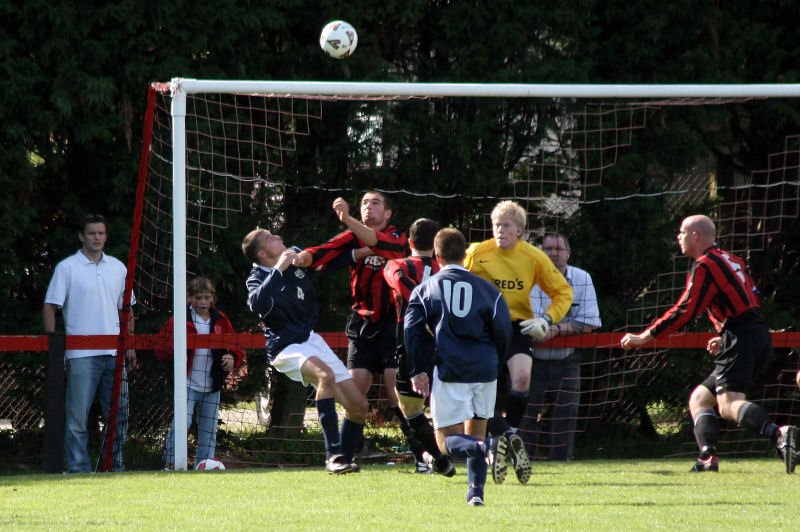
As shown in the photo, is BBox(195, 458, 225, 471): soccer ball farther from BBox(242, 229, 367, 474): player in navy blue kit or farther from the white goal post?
BBox(242, 229, 367, 474): player in navy blue kit

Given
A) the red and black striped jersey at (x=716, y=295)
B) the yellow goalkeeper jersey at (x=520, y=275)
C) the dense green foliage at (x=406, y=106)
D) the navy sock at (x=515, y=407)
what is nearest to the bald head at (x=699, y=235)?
the red and black striped jersey at (x=716, y=295)

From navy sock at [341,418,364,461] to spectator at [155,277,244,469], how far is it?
160 centimetres

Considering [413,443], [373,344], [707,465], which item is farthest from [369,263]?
[707,465]

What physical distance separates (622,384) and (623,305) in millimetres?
778

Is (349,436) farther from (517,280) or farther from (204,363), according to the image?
(204,363)

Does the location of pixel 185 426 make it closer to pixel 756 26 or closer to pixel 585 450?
pixel 585 450

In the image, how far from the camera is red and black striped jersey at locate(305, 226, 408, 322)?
24.0 ft

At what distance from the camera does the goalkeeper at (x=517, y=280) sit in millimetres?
7203

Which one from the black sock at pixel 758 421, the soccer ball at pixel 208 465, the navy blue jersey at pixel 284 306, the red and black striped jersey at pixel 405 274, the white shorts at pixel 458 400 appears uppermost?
the red and black striped jersey at pixel 405 274

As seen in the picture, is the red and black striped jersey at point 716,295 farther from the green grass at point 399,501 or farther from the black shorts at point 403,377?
the black shorts at point 403,377

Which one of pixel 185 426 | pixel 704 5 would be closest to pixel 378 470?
pixel 185 426

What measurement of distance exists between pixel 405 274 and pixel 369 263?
2.57 feet

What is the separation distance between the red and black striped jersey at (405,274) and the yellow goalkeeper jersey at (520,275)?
20.2 inches

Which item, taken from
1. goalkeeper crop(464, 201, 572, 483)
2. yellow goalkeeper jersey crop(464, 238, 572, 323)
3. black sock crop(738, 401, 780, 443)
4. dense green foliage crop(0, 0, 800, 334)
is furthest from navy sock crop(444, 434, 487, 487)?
dense green foliage crop(0, 0, 800, 334)
